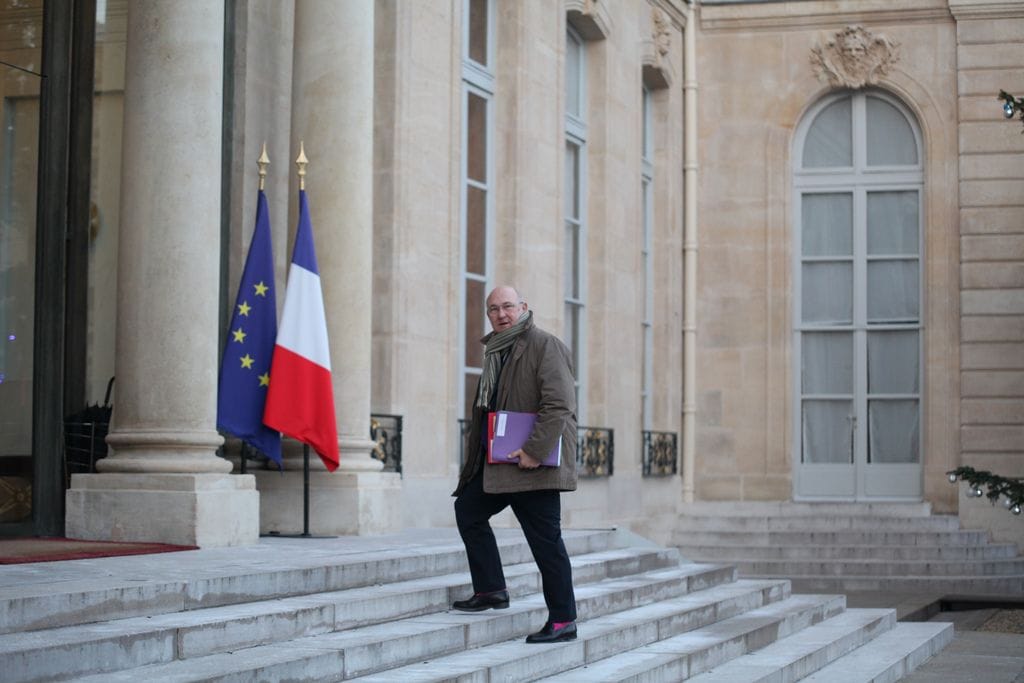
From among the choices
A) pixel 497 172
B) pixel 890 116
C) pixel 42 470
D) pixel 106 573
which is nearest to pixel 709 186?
pixel 890 116

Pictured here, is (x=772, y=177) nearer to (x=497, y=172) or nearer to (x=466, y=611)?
(x=497, y=172)

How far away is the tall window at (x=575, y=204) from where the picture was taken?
14734mm

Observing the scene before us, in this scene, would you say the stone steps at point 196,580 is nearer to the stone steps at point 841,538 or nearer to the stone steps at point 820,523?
the stone steps at point 841,538

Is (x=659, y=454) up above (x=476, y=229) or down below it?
below

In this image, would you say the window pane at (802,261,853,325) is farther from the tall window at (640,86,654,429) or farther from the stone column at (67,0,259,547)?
the stone column at (67,0,259,547)

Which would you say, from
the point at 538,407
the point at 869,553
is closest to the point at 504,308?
the point at 538,407

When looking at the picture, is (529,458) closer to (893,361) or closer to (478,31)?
(478,31)

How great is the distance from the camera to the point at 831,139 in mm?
17094

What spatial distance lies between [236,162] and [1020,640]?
5.68 metres

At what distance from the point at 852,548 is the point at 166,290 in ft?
28.6

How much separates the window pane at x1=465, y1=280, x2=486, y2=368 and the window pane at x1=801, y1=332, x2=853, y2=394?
538 centimetres

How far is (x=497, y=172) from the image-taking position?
1309 centimetres

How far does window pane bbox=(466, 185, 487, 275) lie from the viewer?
41.5ft

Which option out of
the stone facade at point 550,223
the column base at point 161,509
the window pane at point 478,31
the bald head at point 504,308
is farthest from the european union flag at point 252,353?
the window pane at point 478,31
